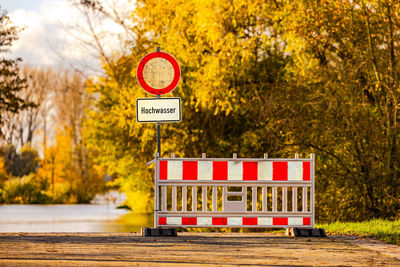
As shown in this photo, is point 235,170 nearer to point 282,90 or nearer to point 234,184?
point 234,184

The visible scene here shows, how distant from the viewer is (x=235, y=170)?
12.1 metres

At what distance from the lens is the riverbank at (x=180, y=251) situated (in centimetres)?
880

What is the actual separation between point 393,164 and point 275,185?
511 cm

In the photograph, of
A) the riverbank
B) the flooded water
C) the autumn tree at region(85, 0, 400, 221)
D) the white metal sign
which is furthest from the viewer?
the flooded water

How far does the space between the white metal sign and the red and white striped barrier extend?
2.74 ft

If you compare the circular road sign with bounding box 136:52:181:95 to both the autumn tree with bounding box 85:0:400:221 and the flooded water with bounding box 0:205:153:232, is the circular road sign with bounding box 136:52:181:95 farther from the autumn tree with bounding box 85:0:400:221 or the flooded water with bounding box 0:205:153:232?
the flooded water with bounding box 0:205:153:232

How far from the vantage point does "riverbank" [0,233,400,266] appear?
880 cm

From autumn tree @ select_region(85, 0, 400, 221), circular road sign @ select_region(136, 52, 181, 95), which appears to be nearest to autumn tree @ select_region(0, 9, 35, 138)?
autumn tree @ select_region(85, 0, 400, 221)

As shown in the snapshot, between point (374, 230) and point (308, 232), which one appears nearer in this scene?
point (308, 232)

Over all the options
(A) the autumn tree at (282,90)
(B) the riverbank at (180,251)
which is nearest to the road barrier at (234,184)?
(B) the riverbank at (180,251)

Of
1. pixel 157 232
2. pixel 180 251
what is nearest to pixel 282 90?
pixel 157 232

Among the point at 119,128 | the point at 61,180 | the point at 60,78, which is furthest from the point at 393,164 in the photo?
the point at 60,78

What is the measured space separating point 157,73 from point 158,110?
2.13 feet

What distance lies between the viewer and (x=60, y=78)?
78250mm
